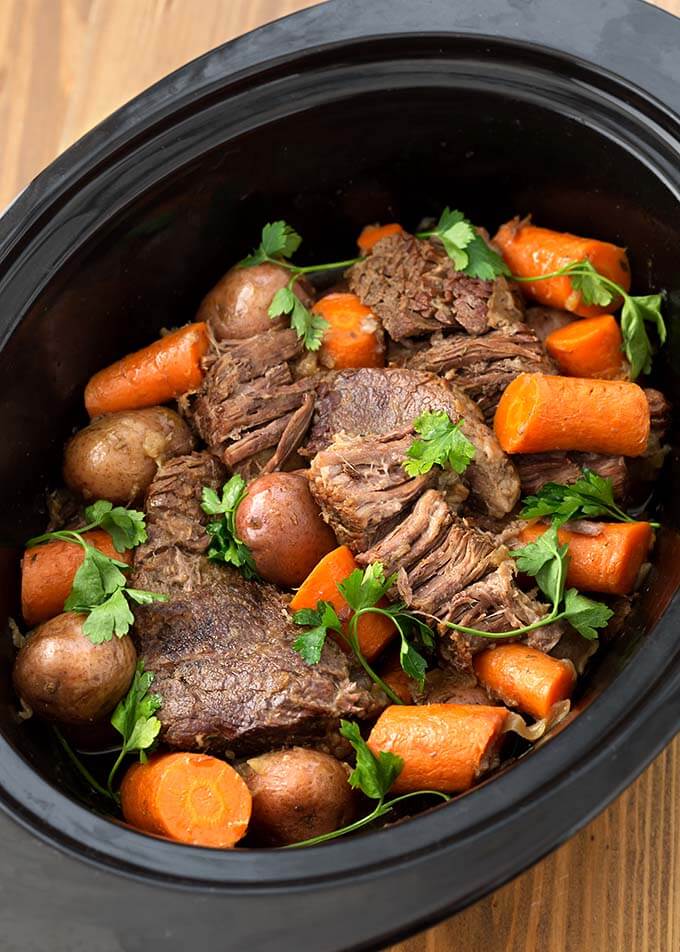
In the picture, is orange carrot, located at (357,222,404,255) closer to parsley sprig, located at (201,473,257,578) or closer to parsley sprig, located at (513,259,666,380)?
Result: parsley sprig, located at (513,259,666,380)

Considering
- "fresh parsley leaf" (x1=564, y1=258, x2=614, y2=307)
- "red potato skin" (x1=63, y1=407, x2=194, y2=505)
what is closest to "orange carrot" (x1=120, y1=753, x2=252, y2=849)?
"red potato skin" (x1=63, y1=407, x2=194, y2=505)

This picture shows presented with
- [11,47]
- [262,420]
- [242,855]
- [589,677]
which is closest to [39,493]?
[262,420]

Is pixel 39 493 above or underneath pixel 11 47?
underneath

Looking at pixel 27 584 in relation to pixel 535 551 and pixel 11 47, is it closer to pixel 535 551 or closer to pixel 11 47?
pixel 535 551

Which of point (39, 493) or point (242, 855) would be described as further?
point (39, 493)

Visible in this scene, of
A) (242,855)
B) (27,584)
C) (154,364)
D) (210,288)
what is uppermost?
(210,288)

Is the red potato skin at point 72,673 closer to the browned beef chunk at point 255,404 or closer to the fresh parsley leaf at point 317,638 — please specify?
the fresh parsley leaf at point 317,638


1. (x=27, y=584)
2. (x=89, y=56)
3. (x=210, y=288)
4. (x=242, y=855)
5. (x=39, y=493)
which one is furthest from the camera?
(x=89, y=56)
